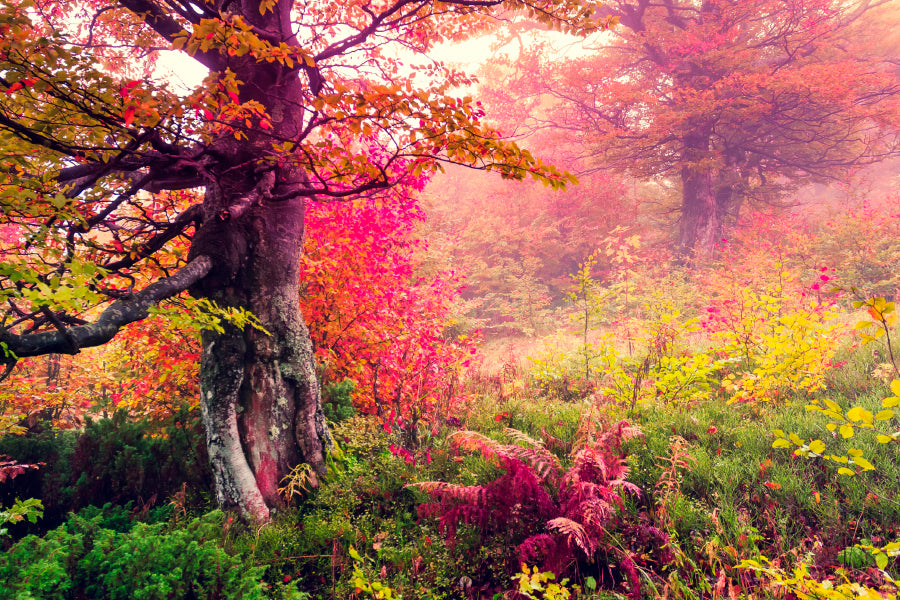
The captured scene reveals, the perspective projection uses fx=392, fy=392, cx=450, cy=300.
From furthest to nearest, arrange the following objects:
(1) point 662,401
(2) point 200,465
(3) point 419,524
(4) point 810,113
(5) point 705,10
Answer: (5) point 705,10 → (4) point 810,113 → (1) point 662,401 → (2) point 200,465 → (3) point 419,524

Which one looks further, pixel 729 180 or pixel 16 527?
pixel 729 180

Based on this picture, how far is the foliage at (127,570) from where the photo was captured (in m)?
2.19

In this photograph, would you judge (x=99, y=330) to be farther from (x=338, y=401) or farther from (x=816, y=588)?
(x=816, y=588)

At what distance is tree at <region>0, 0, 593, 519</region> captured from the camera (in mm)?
2242

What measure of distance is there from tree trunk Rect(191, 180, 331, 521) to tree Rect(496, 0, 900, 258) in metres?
12.8

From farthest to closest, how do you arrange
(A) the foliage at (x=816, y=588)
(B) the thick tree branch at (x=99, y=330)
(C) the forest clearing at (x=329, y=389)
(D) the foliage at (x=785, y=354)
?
(D) the foliage at (x=785, y=354) → (C) the forest clearing at (x=329, y=389) → (B) the thick tree branch at (x=99, y=330) → (A) the foliage at (x=816, y=588)

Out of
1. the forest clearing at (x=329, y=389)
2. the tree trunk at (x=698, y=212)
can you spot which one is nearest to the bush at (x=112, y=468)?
the forest clearing at (x=329, y=389)

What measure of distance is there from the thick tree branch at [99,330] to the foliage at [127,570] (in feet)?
3.91

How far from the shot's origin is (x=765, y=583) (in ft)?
7.90

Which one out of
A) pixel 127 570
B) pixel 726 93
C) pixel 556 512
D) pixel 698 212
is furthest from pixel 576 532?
pixel 698 212

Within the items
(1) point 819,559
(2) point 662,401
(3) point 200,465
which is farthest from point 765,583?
(3) point 200,465

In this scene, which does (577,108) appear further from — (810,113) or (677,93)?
(810,113)

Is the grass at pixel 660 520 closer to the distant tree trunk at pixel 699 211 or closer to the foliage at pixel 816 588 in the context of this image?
the foliage at pixel 816 588

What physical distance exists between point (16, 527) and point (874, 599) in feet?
21.6
